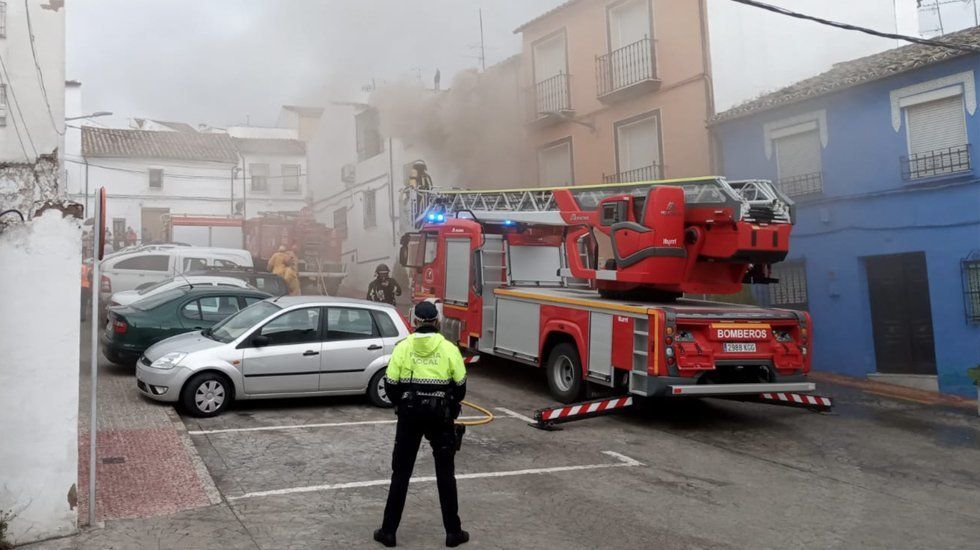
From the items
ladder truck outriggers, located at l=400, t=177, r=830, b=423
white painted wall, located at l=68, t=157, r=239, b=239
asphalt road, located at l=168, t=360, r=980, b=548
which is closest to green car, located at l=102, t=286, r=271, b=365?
asphalt road, located at l=168, t=360, r=980, b=548

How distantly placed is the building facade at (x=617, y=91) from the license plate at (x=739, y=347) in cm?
716

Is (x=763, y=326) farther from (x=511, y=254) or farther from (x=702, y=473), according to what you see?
(x=511, y=254)

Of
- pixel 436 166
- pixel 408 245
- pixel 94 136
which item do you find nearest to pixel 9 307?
pixel 408 245

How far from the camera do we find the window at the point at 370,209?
2577 centimetres

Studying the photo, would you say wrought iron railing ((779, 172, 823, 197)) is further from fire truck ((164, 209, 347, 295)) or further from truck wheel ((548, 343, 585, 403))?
fire truck ((164, 209, 347, 295))

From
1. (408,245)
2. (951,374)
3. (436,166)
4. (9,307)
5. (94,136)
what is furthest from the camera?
(94,136)

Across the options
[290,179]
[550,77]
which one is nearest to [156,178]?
[290,179]

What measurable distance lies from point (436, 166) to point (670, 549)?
1825cm

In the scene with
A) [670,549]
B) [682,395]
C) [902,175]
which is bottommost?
[670,549]

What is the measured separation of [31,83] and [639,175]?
12.8 metres

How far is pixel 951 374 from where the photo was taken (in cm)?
1149

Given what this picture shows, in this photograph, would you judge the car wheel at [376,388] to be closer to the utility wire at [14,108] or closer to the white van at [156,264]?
the utility wire at [14,108]

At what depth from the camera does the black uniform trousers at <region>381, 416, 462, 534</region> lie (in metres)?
4.82

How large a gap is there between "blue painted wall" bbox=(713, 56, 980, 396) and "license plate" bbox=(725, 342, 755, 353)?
16.1 ft
